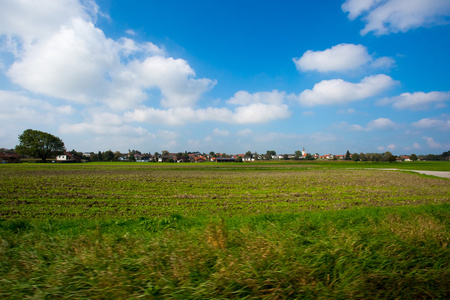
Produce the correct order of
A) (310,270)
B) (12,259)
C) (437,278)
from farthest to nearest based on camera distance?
(12,259)
(310,270)
(437,278)

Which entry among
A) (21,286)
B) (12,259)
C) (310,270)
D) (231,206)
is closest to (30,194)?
(231,206)

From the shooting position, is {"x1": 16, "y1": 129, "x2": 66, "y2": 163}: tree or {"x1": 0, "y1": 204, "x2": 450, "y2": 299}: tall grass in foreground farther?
{"x1": 16, "y1": 129, "x2": 66, "y2": 163}: tree

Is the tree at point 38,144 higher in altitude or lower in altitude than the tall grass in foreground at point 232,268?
higher

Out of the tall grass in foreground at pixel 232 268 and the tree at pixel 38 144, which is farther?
the tree at pixel 38 144

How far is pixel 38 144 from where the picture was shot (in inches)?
3900

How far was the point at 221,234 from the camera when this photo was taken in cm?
522

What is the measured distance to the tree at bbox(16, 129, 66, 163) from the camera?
316 ft

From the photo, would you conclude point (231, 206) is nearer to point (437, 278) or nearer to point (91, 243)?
point (91, 243)

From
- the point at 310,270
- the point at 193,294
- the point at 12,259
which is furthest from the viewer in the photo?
the point at 12,259

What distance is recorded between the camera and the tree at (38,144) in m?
96.2

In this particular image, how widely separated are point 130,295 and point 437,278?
14.6 feet

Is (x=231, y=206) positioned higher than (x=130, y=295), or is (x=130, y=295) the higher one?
(x=130, y=295)

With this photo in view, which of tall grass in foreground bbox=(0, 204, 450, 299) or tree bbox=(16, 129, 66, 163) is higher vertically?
tree bbox=(16, 129, 66, 163)

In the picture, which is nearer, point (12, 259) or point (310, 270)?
point (310, 270)
